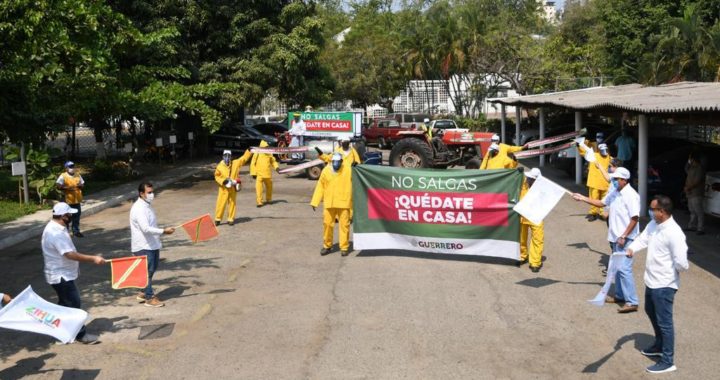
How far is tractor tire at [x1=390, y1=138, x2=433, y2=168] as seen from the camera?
71.2ft

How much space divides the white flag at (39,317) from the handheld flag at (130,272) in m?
1.37

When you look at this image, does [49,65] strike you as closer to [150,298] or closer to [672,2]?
[150,298]

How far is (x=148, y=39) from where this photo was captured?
2205 centimetres

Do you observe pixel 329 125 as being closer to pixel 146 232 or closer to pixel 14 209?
pixel 14 209

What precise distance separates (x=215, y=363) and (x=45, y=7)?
1131 cm

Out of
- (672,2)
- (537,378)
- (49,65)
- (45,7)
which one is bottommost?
(537,378)

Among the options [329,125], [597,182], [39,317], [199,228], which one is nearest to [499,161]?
[597,182]

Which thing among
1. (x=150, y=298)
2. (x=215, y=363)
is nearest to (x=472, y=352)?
(x=215, y=363)

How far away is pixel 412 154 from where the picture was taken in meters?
22.0

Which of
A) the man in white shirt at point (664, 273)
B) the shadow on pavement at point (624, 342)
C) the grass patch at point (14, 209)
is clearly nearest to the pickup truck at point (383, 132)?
the grass patch at point (14, 209)

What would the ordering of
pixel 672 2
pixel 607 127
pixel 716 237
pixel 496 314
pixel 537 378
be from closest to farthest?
pixel 537 378, pixel 496 314, pixel 716 237, pixel 607 127, pixel 672 2

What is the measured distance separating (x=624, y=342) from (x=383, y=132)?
2749cm

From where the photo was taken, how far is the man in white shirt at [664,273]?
6.87 meters

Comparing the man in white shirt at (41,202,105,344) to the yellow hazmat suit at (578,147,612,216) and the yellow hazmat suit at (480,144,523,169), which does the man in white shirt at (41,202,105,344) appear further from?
the yellow hazmat suit at (578,147,612,216)
